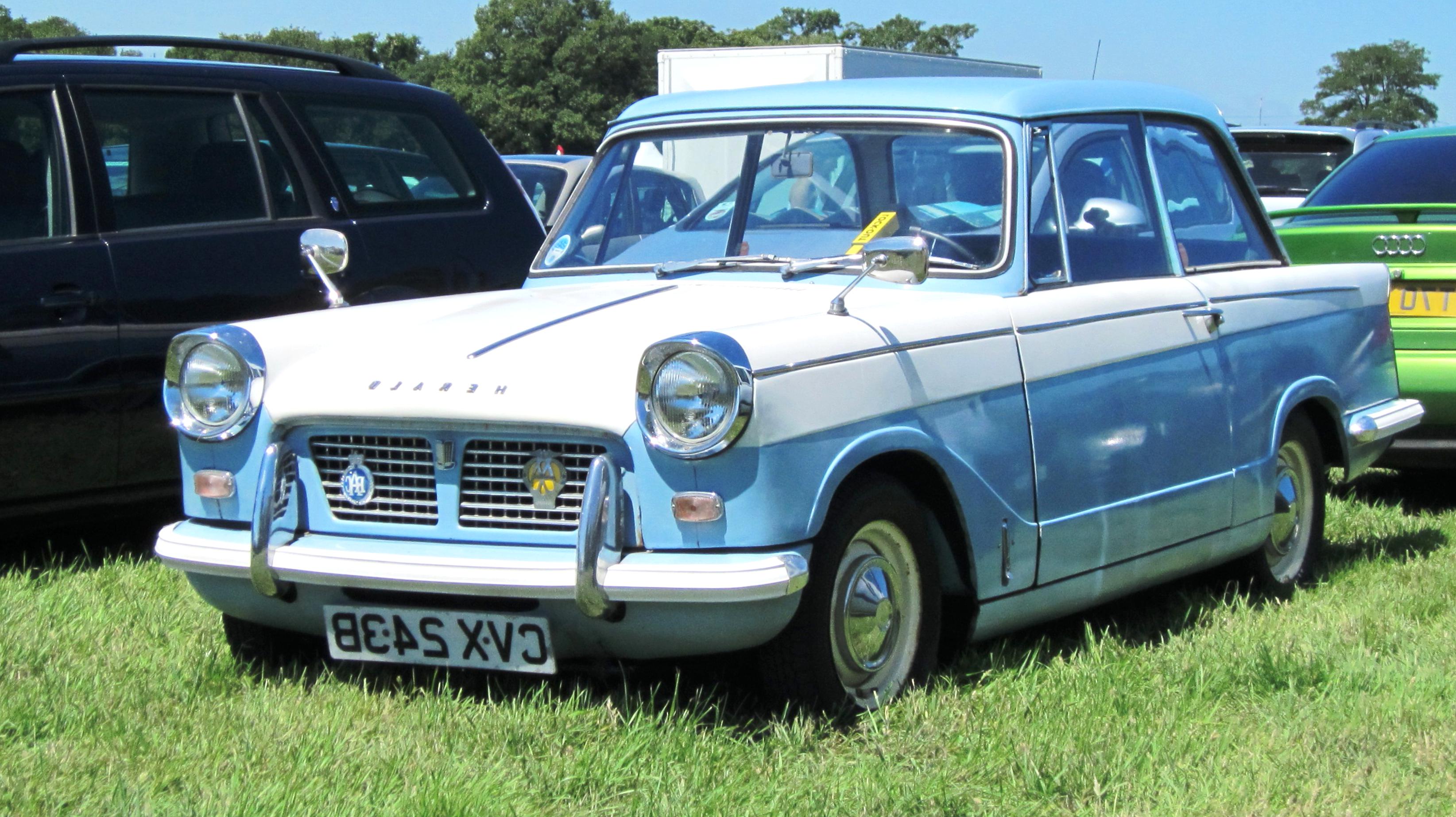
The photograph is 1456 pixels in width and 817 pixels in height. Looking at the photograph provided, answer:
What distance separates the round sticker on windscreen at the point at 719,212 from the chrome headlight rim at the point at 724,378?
140 cm

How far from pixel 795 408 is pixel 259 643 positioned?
5.38 feet

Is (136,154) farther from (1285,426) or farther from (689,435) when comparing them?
(1285,426)

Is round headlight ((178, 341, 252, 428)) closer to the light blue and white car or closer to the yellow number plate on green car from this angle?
the light blue and white car

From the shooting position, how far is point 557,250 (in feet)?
16.8

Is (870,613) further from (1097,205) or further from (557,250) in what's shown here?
(557,250)

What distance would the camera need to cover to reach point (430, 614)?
145 inches

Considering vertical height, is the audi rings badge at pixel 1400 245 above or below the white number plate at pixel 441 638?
above

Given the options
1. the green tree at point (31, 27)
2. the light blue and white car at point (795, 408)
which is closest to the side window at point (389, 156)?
the light blue and white car at point (795, 408)

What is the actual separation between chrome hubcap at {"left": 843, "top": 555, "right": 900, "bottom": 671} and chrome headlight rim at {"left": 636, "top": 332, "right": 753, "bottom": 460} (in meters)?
0.54

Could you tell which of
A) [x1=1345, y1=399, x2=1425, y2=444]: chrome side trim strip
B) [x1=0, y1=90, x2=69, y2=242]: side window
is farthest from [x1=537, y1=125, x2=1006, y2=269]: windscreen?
[x1=1345, y1=399, x2=1425, y2=444]: chrome side trim strip

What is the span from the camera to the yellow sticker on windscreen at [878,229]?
14.8 feet

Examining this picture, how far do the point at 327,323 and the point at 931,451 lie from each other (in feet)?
5.08

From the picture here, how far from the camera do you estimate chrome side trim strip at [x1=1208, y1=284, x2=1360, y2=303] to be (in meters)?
5.03

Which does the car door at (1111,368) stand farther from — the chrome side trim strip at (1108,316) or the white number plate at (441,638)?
the white number plate at (441,638)
